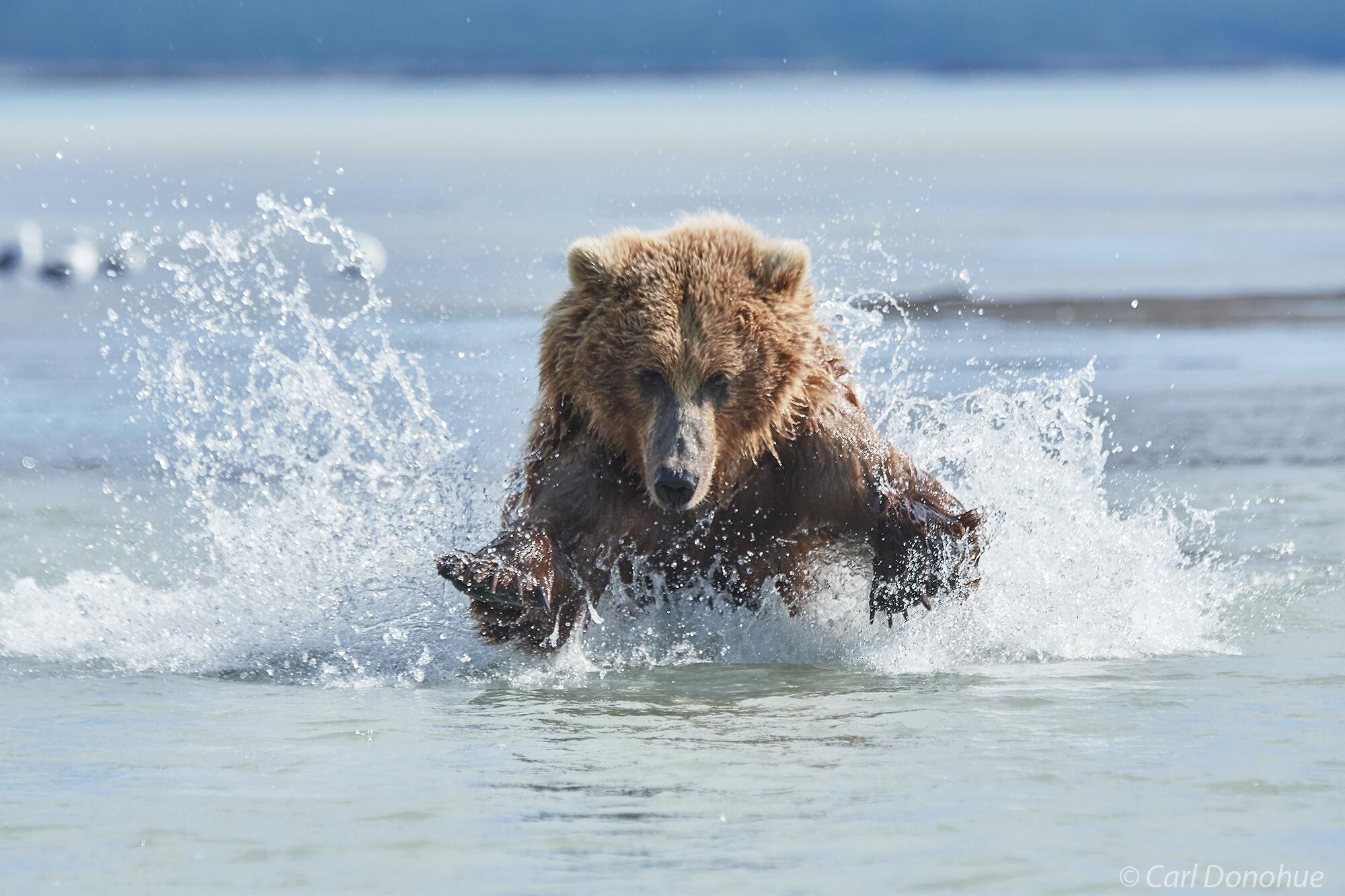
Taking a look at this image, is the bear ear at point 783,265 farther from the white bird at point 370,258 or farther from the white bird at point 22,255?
the white bird at point 22,255

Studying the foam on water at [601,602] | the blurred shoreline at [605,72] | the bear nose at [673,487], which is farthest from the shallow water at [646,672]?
the blurred shoreline at [605,72]

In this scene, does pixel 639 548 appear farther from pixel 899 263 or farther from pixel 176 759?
pixel 899 263

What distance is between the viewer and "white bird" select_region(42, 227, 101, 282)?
702 inches

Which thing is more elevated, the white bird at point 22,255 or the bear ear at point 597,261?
the bear ear at point 597,261

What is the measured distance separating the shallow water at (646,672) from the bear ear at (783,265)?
750mm

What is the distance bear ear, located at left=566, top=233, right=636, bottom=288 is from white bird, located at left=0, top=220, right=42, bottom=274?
1347 centimetres

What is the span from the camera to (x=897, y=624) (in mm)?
6445

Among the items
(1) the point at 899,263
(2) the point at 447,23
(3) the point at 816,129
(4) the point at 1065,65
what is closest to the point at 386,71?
(2) the point at 447,23

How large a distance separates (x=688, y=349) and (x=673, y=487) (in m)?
0.46

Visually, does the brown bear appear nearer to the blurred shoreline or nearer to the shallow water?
the shallow water

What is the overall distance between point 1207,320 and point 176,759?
11724mm

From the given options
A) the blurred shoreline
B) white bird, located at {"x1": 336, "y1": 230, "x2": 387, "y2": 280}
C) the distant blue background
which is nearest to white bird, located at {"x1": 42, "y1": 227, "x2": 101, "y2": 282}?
white bird, located at {"x1": 336, "y1": 230, "x2": 387, "y2": 280}

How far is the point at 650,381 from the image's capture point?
595 cm

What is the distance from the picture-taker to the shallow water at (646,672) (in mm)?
4371
